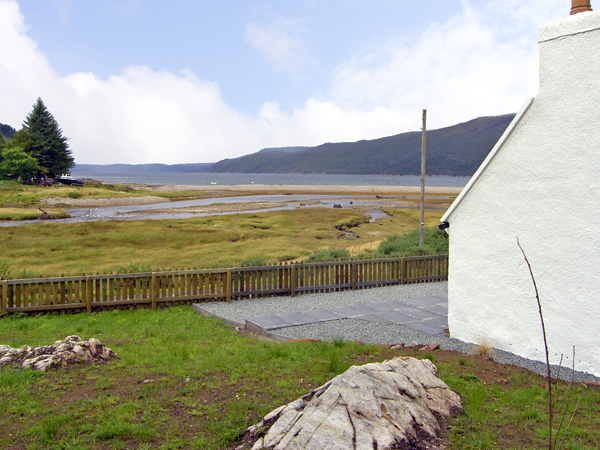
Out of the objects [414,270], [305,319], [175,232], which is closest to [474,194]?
[305,319]

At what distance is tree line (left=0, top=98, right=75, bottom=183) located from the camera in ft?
298

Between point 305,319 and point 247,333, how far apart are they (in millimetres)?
1595

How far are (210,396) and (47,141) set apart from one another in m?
106

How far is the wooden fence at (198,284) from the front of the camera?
13.0 metres

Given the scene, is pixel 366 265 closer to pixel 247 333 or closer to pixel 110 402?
pixel 247 333

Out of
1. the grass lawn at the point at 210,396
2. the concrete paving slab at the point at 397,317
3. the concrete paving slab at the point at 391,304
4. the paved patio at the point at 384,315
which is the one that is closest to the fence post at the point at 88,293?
the grass lawn at the point at 210,396

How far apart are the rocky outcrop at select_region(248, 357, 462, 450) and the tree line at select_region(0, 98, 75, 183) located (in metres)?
101

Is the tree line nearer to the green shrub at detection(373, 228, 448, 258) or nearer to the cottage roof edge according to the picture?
the green shrub at detection(373, 228, 448, 258)

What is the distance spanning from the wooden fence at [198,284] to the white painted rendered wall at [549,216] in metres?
6.78

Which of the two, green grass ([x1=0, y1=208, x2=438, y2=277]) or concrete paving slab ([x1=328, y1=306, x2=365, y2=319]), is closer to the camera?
concrete paving slab ([x1=328, y1=306, x2=365, y2=319])

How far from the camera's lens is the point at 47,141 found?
96.6m

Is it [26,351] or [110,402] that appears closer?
[110,402]

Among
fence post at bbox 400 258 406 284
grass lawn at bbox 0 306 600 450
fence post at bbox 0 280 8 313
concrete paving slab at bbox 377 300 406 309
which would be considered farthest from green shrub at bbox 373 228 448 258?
fence post at bbox 0 280 8 313

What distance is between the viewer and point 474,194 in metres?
9.54
